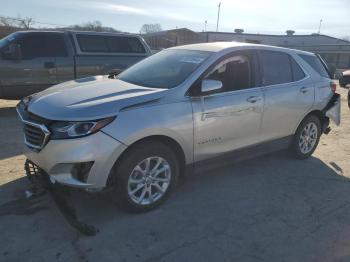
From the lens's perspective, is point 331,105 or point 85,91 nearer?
point 85,91

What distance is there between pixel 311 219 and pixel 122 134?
7.48 ft

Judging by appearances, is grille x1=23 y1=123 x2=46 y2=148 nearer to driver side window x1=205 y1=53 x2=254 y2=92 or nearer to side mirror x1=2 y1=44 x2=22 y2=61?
driver side window x1=205 y1=53 x2=254 y2=92

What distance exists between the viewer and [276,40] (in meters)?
58.9

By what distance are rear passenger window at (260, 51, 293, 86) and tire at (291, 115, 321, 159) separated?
85 centimetres

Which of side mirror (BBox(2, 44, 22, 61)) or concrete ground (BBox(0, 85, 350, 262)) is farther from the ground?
side mirror (BBox(2, 44, 22, 61))

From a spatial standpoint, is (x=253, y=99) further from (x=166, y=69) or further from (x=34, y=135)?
(x=34, y=135)

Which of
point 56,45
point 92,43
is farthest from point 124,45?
point 56,45

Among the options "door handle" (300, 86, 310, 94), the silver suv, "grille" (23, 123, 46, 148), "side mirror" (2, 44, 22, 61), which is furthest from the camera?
"side mirror" (2, 44, 22, 61)

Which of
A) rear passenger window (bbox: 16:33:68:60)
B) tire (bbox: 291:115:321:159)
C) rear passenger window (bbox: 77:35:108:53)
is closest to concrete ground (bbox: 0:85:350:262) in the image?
tire (bbox: 291:115:321:159)

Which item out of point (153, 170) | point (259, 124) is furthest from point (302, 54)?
point (153, 170)

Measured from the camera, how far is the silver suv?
11.6ft

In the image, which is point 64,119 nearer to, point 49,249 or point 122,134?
point 122,134

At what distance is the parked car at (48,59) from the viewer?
8.66 meters

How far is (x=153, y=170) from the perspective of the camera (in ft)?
13.2
